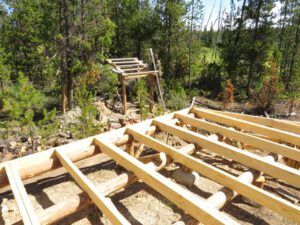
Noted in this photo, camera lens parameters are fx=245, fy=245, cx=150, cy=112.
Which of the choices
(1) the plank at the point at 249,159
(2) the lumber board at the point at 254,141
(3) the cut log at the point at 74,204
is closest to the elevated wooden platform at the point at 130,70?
(2) the lumber board at the point at 254,141

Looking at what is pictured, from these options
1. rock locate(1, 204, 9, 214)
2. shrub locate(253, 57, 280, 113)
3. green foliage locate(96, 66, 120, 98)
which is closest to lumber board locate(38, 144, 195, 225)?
rock locate(1, 204, 9, 214)

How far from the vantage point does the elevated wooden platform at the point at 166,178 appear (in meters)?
2.23

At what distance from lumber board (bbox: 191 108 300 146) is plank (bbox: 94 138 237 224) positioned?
6.92 feet

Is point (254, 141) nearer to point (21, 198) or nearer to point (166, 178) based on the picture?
point (166, 178)

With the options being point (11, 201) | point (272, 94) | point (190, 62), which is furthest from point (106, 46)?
point (11, 201)

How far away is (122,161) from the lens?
10.4 feet

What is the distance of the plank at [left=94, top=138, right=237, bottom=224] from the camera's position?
206 centimetres

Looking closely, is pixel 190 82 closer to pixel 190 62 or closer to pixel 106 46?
pixel 190 62

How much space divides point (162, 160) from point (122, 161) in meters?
0.59

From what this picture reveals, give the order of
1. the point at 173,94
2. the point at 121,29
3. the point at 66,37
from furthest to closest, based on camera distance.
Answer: the point at 121,29 < the point at 173,94 < the point at 66,37

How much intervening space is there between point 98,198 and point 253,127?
2.99 metres

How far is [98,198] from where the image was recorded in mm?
2398

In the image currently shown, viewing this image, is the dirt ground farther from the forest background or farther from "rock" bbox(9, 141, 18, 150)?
the forest background

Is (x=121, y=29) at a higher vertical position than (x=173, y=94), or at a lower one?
higher
